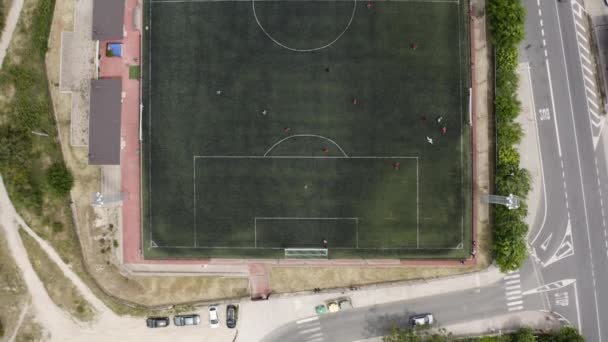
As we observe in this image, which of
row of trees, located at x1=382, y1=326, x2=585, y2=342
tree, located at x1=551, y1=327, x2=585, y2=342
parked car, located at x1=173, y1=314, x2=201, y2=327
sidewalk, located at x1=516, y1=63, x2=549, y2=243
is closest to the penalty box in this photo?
row of trees, located at x1=382, y1=326, x2=585, y2=342

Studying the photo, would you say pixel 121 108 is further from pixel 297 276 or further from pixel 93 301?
pixel 297 276

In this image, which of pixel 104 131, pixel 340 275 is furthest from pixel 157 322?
pixel 104 131

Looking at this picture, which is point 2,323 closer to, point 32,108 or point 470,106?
point 32,108

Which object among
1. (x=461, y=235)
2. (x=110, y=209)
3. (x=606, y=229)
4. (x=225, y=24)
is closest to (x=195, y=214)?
(x=110, y=209)

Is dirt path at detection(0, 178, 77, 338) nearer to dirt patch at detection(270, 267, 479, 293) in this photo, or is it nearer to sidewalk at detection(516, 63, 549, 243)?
dirt patch at detection(270, 267, 479, 293)

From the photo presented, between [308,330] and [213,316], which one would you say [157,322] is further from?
[308,330]

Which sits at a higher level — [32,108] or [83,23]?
[83,23]

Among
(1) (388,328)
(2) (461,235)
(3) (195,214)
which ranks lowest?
(1) (388,328)
